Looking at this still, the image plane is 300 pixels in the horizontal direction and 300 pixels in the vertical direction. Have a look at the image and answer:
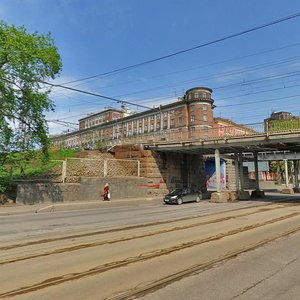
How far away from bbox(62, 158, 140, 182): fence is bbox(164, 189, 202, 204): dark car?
6.35m

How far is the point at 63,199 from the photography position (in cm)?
2789

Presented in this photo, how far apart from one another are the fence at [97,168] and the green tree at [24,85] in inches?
181

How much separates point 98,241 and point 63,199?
18.3 meters

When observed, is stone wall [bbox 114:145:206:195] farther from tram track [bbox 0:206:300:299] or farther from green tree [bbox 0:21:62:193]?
tram track [bbox 0:206:300:299]

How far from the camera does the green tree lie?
73.5 ft

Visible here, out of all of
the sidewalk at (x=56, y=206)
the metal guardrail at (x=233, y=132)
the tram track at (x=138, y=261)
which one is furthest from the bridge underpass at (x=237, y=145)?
the tram track at (x=138, y=261)

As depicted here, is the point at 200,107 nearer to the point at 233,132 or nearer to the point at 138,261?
the point at 233,132

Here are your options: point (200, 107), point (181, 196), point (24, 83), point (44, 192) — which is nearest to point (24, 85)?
point (24, 83)

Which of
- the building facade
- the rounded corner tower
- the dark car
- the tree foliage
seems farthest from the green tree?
the rounded corner tower

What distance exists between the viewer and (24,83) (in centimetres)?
2397

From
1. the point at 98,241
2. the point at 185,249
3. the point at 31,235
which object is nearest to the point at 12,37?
the point at 31,235

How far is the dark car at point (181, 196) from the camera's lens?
102ft

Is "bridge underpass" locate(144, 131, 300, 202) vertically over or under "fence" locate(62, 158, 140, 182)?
over

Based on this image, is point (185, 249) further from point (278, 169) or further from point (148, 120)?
point (148, 120)
